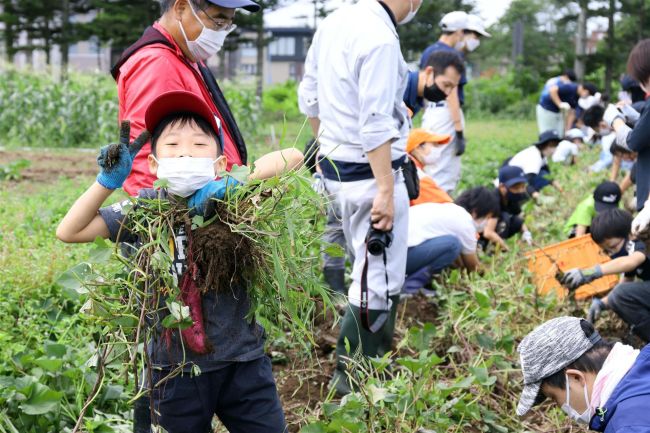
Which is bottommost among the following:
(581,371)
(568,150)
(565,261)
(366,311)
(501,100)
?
(501,100)

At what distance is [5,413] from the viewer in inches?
121

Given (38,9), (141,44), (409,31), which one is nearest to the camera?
(141,44)

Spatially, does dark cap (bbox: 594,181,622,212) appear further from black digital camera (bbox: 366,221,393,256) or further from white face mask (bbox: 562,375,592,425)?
white face mask (bbox: 562,375,592,425)

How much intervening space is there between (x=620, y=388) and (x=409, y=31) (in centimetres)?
2456

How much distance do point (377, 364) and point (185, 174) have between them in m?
1.21

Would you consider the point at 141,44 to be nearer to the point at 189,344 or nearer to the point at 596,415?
the point at 189,344

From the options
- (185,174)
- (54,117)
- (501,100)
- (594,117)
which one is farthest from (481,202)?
(501,100)

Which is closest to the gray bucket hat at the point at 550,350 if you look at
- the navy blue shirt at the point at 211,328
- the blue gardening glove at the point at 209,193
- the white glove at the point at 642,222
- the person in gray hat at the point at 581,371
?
the person in gray hat at the point at 581,371

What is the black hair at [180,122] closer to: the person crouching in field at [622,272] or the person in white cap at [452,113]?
the person crouching in field at [622,272]

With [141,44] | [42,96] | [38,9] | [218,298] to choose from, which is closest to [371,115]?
[141,44]

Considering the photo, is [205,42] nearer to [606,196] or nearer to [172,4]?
[172,4]

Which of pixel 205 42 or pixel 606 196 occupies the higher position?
pixel 205 42

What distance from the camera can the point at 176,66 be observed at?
2.77 meters

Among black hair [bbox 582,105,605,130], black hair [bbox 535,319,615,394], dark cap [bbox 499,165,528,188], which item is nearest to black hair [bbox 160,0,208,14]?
black hair [bbox 535,319,615,394]
